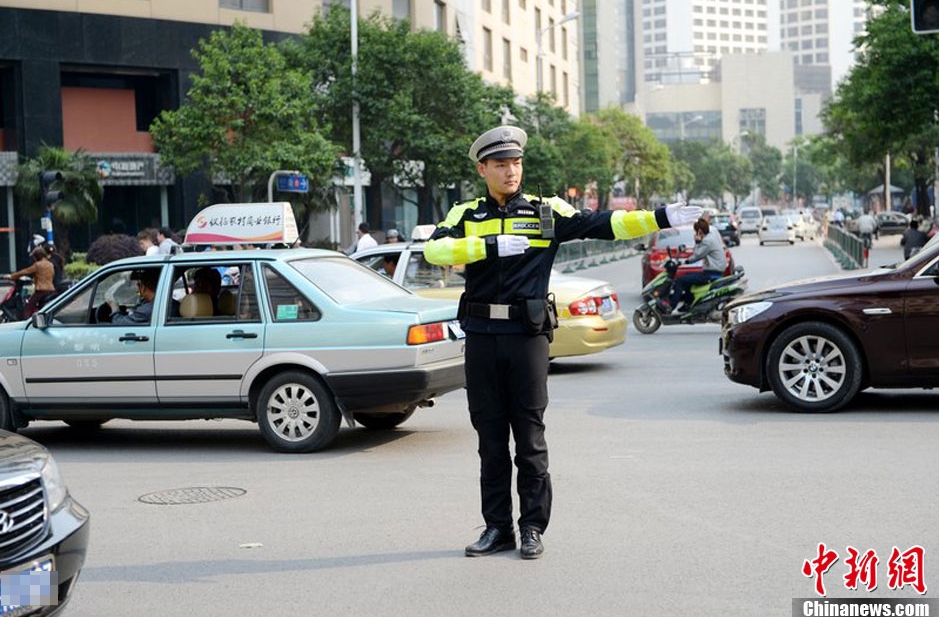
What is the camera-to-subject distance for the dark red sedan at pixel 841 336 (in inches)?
438

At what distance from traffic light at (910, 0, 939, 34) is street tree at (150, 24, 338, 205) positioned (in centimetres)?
2139

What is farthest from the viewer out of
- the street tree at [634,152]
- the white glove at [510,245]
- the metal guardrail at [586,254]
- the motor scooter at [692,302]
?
the street tree at [634,152]

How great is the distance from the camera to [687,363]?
1606 cm

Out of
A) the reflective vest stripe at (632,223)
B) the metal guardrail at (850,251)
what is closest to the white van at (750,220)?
the metal guardrail at (850,251)

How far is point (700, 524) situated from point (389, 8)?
43.7 meters

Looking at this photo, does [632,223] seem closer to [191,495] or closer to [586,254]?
[191,495]

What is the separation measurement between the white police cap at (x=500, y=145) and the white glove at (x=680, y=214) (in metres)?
0.78

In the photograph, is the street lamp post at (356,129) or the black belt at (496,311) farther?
the street lamp post at (356,129)

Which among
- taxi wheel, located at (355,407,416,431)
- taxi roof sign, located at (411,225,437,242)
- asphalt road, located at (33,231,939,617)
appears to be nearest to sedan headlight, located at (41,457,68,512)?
asphalt road, located at (33,231,939,617)

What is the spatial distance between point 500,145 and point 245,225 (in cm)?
987

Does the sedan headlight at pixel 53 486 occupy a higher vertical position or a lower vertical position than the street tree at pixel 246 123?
lower

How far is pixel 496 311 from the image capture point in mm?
6562

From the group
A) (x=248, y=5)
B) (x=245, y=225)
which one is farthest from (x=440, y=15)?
(x=245, y=225)

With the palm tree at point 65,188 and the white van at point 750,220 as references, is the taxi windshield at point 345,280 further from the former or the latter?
the white van at point 750,220
